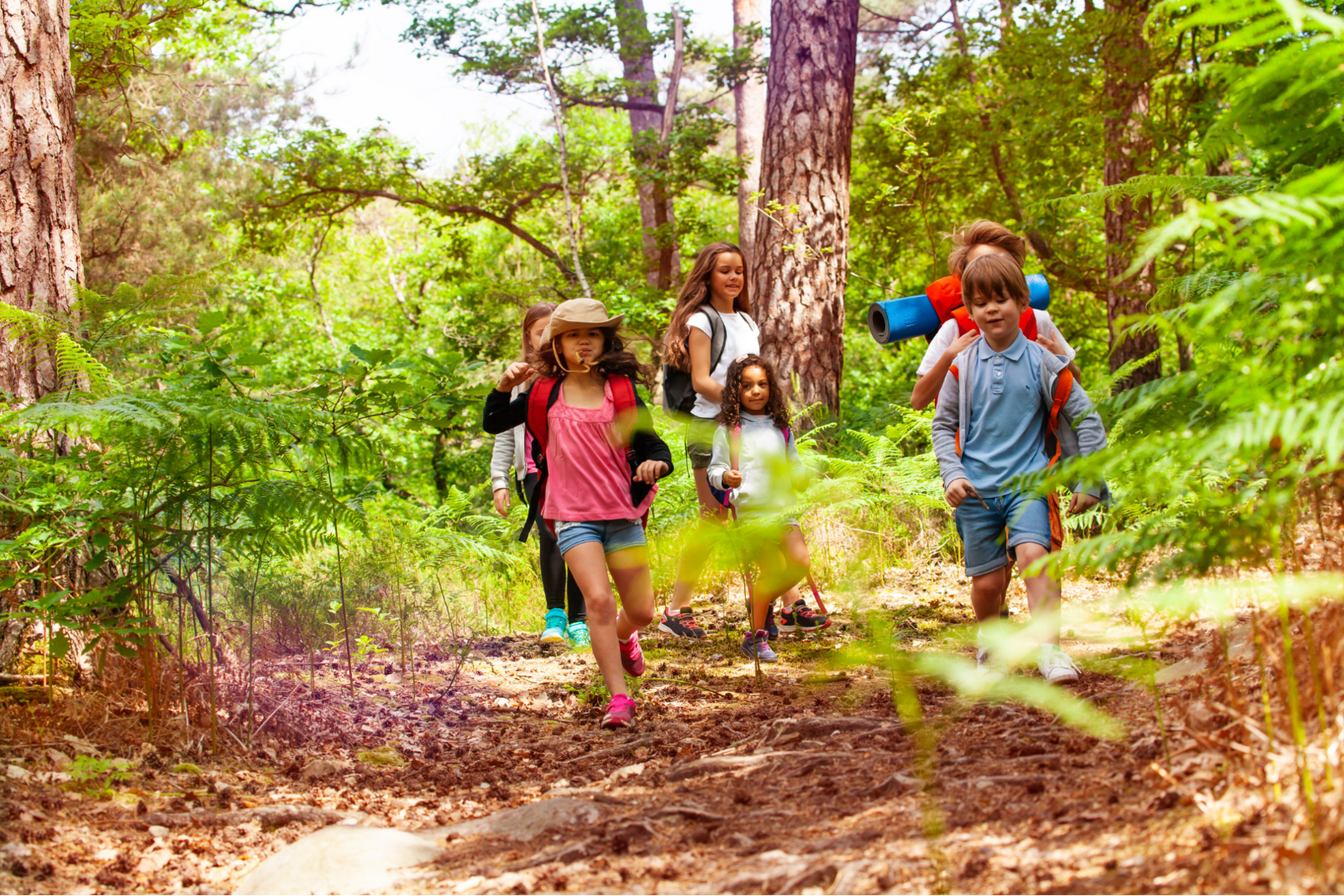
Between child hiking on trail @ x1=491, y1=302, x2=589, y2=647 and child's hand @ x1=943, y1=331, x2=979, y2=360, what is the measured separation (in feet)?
7.39

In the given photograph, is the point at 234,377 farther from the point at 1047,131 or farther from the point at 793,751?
the point at 1047,131

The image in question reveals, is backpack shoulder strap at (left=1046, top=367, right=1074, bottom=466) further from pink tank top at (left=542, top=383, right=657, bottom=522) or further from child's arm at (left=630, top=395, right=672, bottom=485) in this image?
pink tank top at (left=542, top=383, right=657, bottom=522)

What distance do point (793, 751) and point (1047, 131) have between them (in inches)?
387

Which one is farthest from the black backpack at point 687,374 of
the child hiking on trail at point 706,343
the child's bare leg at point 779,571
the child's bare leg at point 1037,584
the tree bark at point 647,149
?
the tree bark at point 647,149

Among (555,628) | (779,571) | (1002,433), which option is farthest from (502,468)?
(779,571)

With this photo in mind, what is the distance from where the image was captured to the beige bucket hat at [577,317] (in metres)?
4.09

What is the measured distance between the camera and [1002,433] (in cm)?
377

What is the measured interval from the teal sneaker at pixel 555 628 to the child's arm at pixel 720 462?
153 cm

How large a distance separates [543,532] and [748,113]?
1157 centimetres

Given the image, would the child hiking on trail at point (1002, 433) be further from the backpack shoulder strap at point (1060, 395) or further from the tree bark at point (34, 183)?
the tree bark at point (34, 183)

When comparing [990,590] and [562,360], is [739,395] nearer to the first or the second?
[562,360]

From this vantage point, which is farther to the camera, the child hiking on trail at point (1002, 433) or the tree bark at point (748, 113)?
the tree bark at point (748, 113)

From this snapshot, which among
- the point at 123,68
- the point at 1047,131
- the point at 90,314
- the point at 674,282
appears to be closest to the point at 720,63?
the point at 674,282

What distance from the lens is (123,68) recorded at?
5.88 meters
